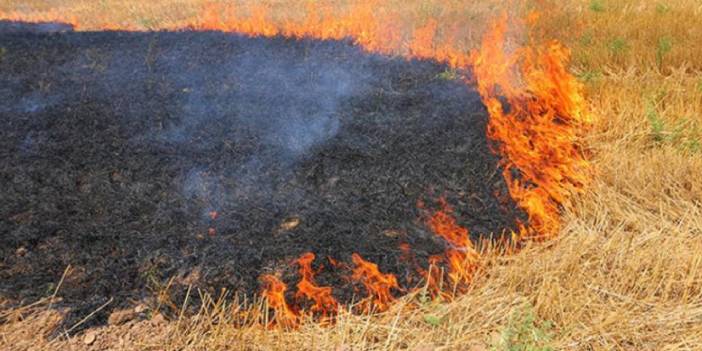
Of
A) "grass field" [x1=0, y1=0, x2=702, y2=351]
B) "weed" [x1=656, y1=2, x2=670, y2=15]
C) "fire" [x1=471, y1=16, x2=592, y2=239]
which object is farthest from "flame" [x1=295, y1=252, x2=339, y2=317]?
"weed" [x1=656, y1=2, x2=670, y2=15]

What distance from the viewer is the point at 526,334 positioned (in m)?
2.72

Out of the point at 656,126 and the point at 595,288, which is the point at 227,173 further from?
the point at 656,126

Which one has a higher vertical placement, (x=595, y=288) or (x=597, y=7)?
(x=597, y=7)

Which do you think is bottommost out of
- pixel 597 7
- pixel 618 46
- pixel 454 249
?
pixel 454 249

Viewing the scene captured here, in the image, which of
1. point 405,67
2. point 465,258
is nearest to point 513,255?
point 465,258

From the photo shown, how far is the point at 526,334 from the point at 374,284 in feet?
3.08

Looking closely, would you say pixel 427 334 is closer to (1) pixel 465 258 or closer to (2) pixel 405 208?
(1) pixel 465 258

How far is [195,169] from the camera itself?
14.3ft

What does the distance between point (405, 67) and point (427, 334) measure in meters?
4.95

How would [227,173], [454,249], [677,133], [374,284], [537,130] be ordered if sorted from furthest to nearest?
[537,130]
[677,133]
[227,173]
[454,249]
[374,284]

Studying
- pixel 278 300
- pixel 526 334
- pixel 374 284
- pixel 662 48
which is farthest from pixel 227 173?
pixel 662 48

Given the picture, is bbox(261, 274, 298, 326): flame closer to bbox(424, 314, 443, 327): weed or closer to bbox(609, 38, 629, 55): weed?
bbox(424, 314, 443, 327): weed

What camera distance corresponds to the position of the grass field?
270 centimetres

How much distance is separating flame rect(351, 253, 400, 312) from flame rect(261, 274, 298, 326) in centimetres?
43
